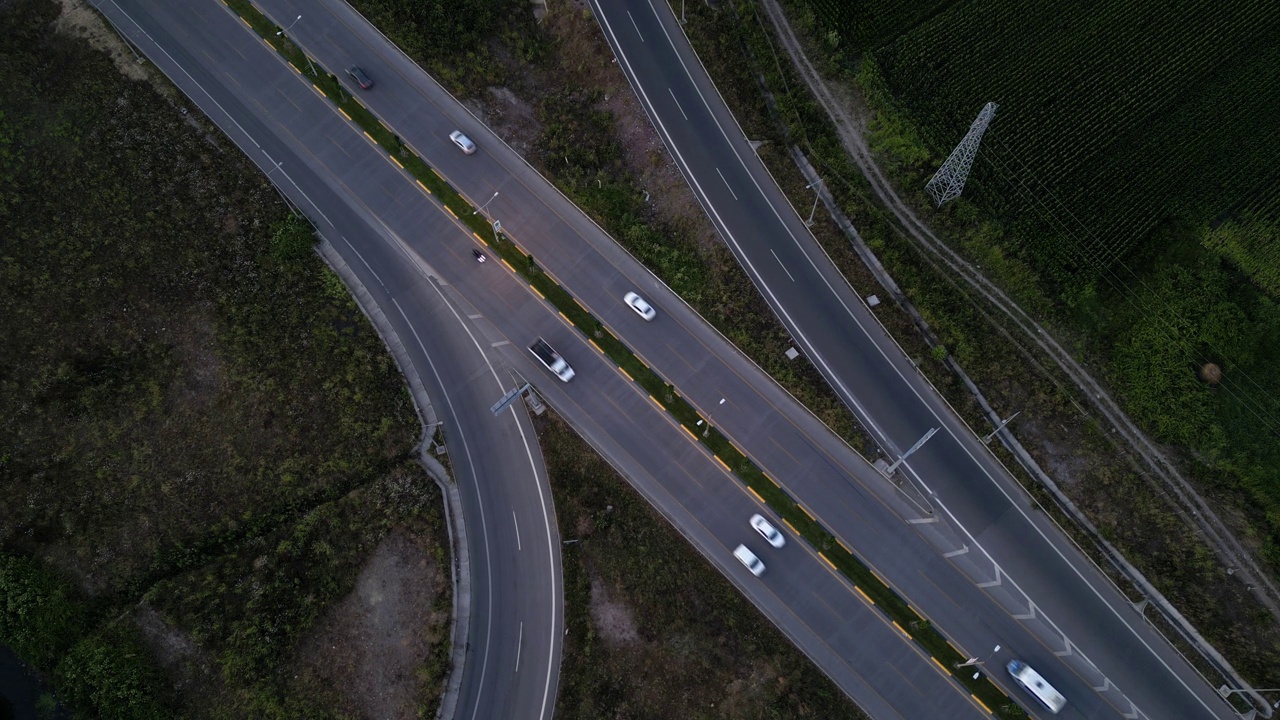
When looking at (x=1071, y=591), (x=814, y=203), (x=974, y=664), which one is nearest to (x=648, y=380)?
(x=814, y=203)

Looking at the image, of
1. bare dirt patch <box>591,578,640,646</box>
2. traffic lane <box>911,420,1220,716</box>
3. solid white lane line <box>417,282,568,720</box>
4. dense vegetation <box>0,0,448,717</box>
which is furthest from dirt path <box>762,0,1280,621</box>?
dense vegetation <box>0,0,448,717</box>

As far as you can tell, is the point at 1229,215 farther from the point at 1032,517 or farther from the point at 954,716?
the point at 954,716

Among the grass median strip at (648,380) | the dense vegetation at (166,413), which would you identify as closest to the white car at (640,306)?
the grass median strip at (648,380)

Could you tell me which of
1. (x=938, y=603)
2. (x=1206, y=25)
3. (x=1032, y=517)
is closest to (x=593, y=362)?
(x=938, y=603)

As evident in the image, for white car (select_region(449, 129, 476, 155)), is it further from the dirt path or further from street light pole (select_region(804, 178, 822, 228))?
the dirt path

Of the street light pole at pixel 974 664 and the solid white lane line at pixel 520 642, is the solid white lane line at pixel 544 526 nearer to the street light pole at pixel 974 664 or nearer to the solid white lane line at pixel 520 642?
the solid white lane line at pixel 520 642

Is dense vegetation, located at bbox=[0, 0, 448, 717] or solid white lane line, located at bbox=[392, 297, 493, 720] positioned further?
solid white lane line, located at bbox=[392, 297, 493, 720]

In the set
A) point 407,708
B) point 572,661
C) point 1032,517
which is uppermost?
point 1032,517
